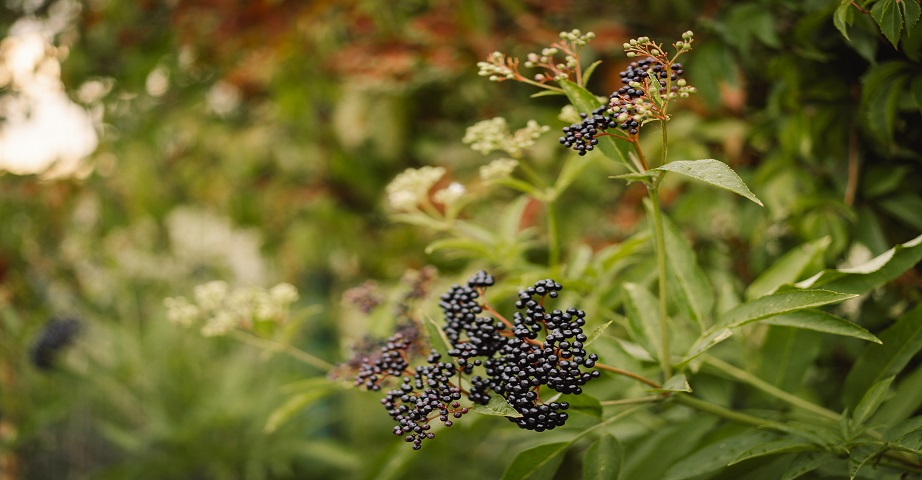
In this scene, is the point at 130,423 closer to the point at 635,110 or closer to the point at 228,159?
the point at 228,159

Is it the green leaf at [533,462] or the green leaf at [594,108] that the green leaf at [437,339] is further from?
the green leaf at [594,108]

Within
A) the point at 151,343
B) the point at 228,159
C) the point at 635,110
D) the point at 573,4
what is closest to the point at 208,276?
the point at 151,343

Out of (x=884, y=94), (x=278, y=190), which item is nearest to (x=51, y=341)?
(x=278, y=190)

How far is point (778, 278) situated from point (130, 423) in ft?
7.79

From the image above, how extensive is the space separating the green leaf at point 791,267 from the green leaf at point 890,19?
0.30m

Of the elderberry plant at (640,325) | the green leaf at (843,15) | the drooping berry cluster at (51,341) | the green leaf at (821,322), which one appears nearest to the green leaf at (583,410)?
the elderberry plant at (640,325)

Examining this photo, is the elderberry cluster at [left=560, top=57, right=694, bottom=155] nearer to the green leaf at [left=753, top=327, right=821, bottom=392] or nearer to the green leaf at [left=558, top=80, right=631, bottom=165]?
the green leaf at [left=558, top=80, right=631, bottom=165]

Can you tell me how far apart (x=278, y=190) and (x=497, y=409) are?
71.6 inches

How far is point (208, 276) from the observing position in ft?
8.93

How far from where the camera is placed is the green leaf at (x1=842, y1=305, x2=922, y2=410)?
812 millimetres

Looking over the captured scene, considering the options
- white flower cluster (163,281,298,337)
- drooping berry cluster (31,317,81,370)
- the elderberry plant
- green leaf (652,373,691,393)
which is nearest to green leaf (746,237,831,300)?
the elderberry plant

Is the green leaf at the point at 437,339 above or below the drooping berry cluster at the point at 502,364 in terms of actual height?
above

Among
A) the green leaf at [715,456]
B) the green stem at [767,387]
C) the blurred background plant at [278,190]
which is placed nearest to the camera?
the green leaf at [715,456]

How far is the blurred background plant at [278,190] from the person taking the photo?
147 centimetres
